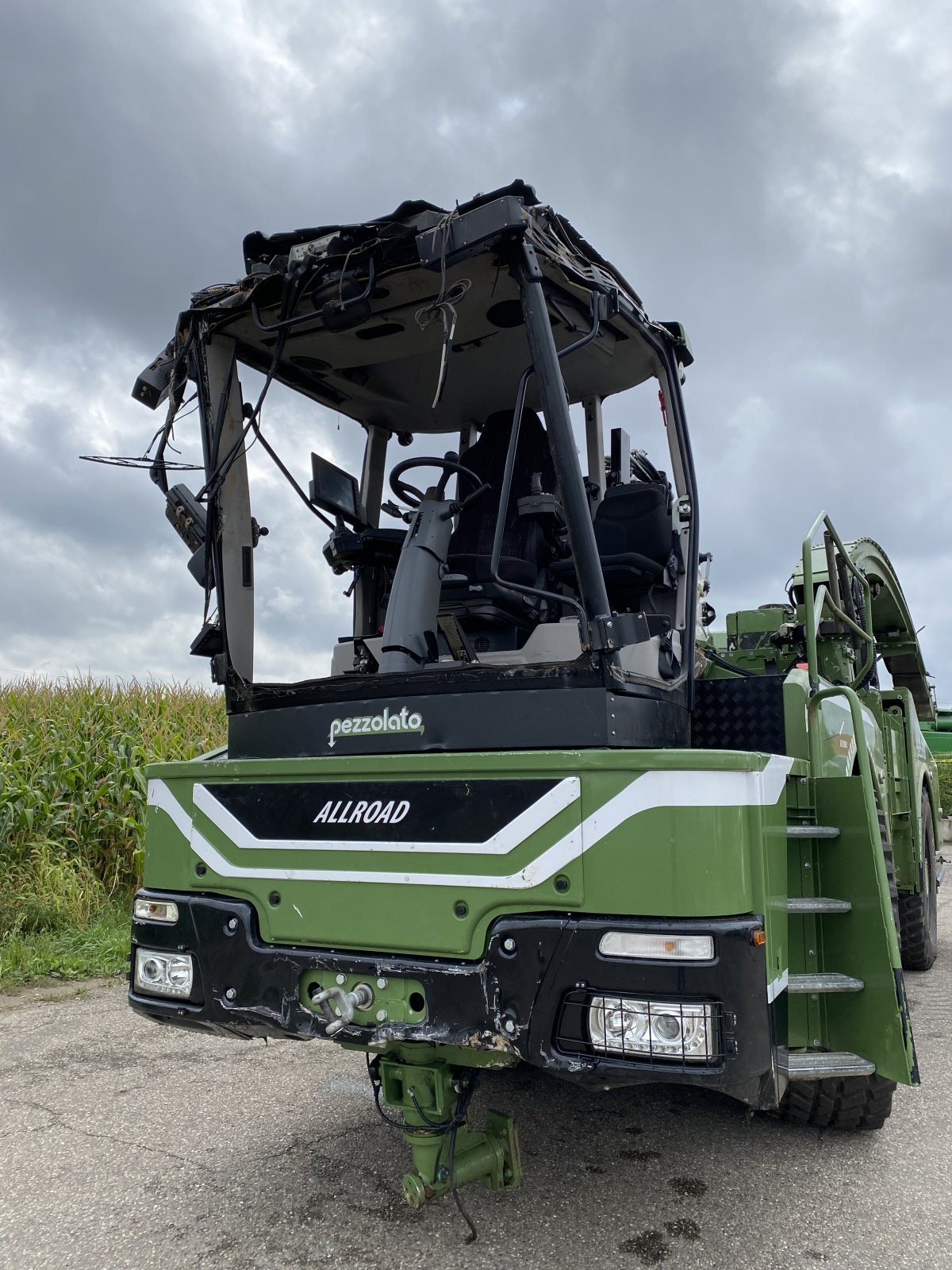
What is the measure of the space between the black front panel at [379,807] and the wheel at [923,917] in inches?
176

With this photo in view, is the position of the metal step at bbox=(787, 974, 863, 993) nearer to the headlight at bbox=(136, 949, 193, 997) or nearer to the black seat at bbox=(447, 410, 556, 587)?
the black seat at bbox=(447, 410, 556, 587)

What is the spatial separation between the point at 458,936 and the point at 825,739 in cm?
165

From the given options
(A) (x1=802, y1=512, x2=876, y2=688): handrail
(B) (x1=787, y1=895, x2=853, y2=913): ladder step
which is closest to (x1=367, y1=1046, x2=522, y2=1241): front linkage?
(B) (x1=787, y1=895, x2=853, y2=913): ladder step

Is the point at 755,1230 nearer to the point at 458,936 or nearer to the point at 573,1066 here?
the point at 573,1066

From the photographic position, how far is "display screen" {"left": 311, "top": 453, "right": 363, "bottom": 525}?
4.07 metres

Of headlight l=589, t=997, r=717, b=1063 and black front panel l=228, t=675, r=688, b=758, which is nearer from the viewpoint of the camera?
headlight l=589, t=997, r=717, b=1063

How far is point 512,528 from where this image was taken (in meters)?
3.81

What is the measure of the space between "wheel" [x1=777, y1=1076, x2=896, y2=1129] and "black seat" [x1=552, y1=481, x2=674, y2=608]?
1.89 metres

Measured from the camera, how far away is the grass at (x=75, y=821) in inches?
277

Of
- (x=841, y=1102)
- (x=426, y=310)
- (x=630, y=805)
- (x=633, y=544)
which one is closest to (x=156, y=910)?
(x=630, y=805)

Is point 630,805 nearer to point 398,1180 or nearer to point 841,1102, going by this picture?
point 398,1180

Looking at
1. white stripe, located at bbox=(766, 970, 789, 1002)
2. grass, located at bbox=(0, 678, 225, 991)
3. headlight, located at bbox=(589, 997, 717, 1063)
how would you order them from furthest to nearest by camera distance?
grass, located at bbox=(0, 678, 225, 991), white stripe, located at bbox=(766, 970, 789, 1002), headlight, located at bbox=(589, 997, 717, 1063)

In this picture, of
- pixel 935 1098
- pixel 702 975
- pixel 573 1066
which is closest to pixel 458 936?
pixel 573 1066

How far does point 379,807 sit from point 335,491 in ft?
5.71
